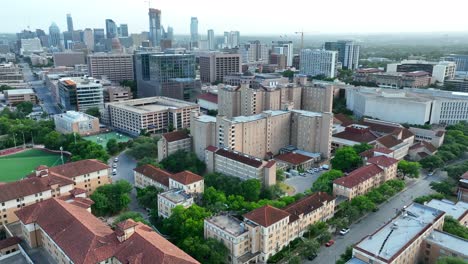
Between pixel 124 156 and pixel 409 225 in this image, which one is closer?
pixel 409 225

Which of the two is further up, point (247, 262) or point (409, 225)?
point (409, 225)

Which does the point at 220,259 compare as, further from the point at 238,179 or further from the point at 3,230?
the point at 3,230

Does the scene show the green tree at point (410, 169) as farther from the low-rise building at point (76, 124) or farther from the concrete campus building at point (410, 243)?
the low-rise building at point (76, 124)

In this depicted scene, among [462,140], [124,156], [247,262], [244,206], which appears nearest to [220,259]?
[247,262]

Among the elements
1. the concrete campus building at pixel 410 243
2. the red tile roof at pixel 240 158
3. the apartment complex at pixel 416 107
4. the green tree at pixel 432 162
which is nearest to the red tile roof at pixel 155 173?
the red tile roof at pixel 240 158

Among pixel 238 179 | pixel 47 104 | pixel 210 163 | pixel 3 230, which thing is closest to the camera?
pixel 3 230

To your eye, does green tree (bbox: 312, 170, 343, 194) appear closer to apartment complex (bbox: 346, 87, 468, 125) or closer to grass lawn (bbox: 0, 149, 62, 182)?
apartment complex (bbox: 346, 87, 468, 125)

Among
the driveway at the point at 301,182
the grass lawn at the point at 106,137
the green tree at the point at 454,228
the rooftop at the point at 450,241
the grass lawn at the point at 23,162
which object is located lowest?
the grass lawn at the point at 23,162

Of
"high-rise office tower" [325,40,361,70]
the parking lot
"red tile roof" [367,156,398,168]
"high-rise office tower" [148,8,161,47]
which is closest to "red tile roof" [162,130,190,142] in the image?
the parking lot
